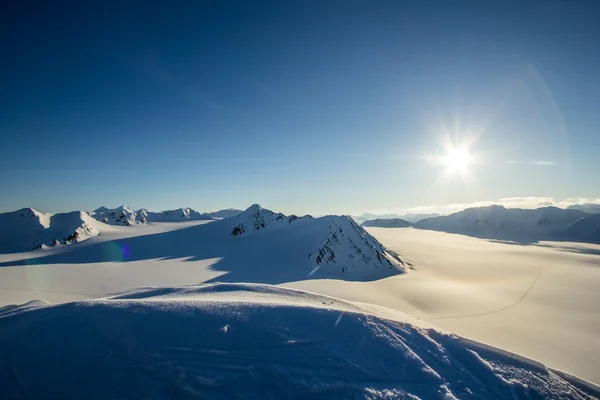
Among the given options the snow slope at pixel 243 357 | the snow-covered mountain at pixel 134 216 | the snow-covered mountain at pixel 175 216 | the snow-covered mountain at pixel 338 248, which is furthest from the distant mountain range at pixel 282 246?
the snow-covered mountain at pixel 175 216

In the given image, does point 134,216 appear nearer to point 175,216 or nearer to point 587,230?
point 175,216

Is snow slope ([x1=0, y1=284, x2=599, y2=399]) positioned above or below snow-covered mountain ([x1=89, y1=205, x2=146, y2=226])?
below

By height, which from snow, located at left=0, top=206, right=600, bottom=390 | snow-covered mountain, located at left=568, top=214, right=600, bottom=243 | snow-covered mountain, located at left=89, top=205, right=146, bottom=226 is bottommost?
snow-covered mountain, located at left=568, top=214, right=600, bottom=243

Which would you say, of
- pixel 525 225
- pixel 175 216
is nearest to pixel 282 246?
pixel 175 216

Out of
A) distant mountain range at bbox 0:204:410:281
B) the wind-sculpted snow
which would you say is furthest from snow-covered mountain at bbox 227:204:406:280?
the wind-sculpted snow

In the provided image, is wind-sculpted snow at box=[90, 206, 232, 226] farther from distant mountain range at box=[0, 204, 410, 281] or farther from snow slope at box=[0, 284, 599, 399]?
snow slope at box=[0, 284, 599, 399]

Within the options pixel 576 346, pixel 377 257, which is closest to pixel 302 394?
pixel 576 346

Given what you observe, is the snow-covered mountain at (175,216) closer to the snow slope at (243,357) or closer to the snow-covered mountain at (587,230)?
the snow slope at (243,357)
